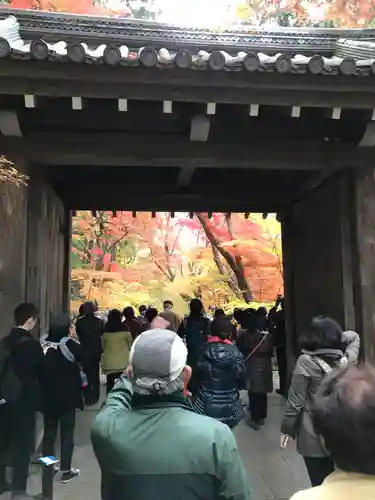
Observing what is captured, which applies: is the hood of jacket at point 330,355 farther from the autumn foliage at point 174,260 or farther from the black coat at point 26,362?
the autumn foliage at point 174,260

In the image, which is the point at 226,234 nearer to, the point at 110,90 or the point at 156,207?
the point at 156,207

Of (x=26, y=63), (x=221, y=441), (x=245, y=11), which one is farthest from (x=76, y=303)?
(x=221, y=441)

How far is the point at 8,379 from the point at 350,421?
3.14m

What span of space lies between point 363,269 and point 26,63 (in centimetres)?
382

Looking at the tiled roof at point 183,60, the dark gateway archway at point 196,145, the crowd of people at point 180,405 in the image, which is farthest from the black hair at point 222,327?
the tiled roof at point 183,60

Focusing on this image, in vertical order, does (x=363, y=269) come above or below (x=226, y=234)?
below

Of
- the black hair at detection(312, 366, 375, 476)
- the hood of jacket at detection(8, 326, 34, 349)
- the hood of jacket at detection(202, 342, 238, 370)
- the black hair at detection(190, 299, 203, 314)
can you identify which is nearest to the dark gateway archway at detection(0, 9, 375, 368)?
the hood of jacket at detection(8, 326, 34, 349)

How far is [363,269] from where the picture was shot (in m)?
5.12

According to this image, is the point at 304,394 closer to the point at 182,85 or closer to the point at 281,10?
the point at 182,85

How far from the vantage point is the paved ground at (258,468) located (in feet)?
13.7

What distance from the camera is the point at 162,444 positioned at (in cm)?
156

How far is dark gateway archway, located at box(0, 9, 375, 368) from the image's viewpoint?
153 inches

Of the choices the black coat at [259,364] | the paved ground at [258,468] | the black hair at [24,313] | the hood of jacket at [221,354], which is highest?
the black hair at [24,313]

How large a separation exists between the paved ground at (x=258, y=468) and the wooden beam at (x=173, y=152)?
3068 mm
